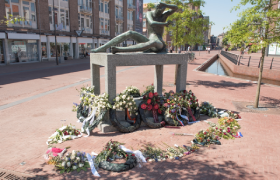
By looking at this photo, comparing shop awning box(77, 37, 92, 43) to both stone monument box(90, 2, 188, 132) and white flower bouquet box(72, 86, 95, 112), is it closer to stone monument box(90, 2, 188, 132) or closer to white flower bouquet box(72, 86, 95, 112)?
stone monument box(90, 2, 188, 132)

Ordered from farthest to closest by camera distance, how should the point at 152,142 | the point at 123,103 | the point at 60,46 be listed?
1. the point at 60,46
2. the point at 123,103
3. the point at 152,142

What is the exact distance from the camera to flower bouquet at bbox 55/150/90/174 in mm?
4258

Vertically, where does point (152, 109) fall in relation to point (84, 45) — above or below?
below

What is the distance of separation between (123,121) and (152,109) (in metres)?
0.97

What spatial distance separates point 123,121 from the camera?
6426mm

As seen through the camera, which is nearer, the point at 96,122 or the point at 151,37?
the point at 96,122

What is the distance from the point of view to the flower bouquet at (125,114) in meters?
6.00

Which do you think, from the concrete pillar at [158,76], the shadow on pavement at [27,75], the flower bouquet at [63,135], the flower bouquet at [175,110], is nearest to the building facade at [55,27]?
the shadow on pavement at [27,75]

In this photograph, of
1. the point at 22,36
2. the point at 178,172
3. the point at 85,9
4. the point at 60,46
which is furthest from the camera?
the point at 85,9

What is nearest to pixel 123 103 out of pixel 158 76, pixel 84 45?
pixel 158 76

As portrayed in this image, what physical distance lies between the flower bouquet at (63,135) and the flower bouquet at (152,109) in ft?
6.30

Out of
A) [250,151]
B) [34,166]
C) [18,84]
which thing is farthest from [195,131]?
[18,84]

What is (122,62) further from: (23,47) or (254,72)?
(23,47)

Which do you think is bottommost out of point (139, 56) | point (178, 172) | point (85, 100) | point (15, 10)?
point (178, 172)
